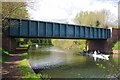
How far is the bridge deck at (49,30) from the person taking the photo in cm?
4450

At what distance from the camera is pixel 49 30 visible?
4934cm

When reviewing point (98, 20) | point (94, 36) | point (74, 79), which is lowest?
point (74, 79)

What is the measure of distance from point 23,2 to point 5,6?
173cm

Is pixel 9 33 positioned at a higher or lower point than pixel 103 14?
lower

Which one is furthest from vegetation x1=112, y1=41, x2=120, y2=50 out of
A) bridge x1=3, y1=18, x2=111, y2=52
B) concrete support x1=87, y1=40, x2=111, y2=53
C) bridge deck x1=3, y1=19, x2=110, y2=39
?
bridge deck x1=3, y1=19, x2=110, y2=39

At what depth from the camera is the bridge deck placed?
146ft

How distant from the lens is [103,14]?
86.3m

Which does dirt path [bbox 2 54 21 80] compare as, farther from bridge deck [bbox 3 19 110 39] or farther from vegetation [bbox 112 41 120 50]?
vegetation [bbox 112 41 120 50]

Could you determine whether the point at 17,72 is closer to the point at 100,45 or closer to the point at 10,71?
the point at 10,71

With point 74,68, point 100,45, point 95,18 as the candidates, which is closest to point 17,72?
point 74,68

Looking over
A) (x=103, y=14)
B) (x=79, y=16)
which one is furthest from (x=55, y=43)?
(x=103, y=14)

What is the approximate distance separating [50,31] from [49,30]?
28 cm

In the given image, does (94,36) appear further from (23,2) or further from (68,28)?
(23,2)

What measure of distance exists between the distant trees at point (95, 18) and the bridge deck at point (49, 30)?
21.9m
